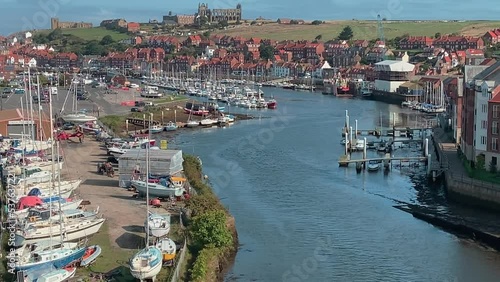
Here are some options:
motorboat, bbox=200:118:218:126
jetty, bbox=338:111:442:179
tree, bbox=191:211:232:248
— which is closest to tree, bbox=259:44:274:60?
motorboat, bbox=200:118:218:126

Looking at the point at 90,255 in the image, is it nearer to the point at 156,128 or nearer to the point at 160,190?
the point at 160,190

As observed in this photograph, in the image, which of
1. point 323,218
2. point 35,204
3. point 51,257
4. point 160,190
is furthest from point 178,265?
Answer: point 323,218

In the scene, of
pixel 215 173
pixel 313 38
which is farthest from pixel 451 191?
pixel 313 38

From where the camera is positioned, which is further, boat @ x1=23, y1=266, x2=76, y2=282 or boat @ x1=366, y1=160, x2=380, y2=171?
boat @ x1=366, y1=160, x2=380, y2=171

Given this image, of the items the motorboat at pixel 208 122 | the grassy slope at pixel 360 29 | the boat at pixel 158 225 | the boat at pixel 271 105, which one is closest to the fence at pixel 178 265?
the boat at pixel 158 225

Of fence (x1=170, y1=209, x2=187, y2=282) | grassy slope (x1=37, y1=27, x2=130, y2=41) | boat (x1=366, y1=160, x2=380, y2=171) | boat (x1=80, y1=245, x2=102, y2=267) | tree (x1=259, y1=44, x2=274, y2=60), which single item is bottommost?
boat (x1=366, y1=160, x2=380, y2=171)

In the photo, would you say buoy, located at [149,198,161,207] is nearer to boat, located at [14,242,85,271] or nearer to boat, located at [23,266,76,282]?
boat, located at [14,242,85,271]
